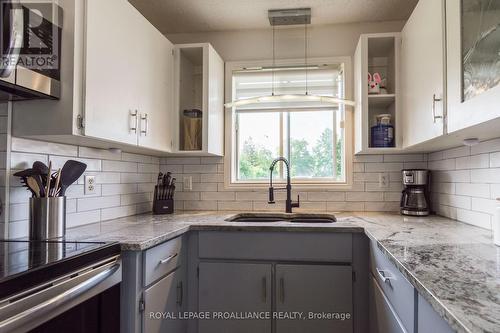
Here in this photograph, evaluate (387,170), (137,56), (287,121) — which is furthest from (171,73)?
(387,170)

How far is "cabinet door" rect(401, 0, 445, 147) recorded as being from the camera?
1.38 m

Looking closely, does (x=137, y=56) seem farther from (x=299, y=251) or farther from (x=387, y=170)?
(x=387, y=170)

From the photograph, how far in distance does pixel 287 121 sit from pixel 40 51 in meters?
1.77

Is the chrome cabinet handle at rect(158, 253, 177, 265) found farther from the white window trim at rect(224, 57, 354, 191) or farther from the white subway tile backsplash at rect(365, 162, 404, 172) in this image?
the white subway tile backsplash at rect(365, 162, 404, 172)

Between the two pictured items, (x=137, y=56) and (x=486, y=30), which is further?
(x=137, y=56)

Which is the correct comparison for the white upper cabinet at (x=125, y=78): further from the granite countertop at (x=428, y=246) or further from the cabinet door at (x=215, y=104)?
the granite countertop at (x=428, y=246)

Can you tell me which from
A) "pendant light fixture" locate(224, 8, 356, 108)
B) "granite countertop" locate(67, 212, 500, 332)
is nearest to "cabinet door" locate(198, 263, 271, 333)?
"granite countertop" locate(67, 212, 500, 332)

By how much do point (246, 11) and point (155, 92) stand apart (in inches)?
35.8

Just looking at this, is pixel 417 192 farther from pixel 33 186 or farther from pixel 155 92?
pixel 33 186

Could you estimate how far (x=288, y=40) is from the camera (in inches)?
101

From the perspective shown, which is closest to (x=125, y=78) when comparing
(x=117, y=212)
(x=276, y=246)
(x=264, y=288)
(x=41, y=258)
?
(x=117, y=212)

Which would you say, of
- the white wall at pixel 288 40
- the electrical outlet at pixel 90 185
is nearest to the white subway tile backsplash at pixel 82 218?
the electrical outlet at pixel 90 185

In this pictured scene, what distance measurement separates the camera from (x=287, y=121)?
8.56 feet

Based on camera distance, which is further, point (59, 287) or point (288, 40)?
point (288, 40)
